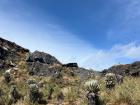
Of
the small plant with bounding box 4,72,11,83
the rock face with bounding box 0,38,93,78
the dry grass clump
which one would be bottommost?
the dry grass clump

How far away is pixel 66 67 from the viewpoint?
1275 inches

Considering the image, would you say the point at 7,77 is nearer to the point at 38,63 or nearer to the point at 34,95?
the point at 38,63

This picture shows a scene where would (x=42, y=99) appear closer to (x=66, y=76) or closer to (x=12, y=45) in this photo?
(x=66, y=76)

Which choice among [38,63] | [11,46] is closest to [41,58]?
[38,63]

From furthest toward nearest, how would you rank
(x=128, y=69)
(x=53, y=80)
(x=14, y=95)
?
(x=53, y=80) → (x=128, y=69) → (x=14, y=95)

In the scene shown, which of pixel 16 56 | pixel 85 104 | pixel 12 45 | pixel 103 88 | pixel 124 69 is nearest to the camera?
pixel 85 104

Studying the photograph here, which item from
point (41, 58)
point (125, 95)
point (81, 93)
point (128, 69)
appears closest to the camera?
point (125, 95)

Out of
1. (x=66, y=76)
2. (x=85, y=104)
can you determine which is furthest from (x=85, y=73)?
(x=85, y=104)

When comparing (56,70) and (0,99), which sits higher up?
(56,70)

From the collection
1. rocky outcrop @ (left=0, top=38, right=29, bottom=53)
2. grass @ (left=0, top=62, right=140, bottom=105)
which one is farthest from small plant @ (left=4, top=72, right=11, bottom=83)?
rocky outcrop @ (left=0, top=38, right=29, bottom=53)

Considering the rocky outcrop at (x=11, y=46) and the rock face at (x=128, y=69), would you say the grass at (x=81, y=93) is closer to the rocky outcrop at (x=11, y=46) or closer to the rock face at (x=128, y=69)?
the rock face at (x=128, y=69)

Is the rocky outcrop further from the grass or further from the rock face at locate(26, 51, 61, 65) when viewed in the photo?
the grass

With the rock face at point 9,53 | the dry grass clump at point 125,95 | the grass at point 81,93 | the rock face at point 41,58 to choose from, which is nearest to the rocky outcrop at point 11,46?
the rock face at point 9,53

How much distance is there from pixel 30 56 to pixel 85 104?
17.3 m
